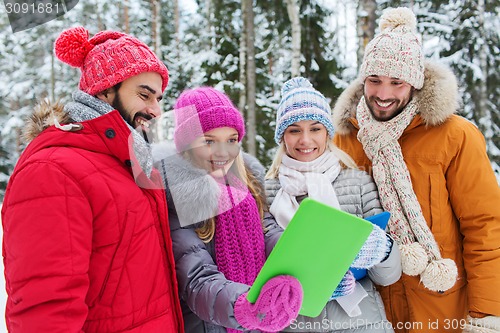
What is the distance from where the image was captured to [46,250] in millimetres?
1276

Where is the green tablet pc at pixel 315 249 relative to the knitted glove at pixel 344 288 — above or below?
above

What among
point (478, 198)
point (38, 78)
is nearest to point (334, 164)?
point (478, 198)

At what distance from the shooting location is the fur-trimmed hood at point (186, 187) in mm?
1829

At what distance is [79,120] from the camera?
1.57 m

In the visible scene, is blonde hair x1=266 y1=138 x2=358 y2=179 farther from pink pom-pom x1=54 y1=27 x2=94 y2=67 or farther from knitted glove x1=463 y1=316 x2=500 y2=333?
pink pom-pom x1=54 y1=27 x2=94 y2=67

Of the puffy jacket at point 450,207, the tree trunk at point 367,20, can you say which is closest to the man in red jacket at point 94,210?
the puffy jacket at point 450,207

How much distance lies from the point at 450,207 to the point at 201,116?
153 cm

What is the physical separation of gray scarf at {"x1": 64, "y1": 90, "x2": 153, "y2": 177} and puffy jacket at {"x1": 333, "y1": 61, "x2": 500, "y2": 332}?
156 centimetres

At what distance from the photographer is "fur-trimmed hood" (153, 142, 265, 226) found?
1829 millimetres

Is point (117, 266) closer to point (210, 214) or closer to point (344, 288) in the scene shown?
point (210, 214)

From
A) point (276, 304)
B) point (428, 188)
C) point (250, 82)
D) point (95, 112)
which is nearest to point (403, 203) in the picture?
point (428, 188)

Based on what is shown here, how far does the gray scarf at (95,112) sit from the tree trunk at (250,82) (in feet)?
26.1

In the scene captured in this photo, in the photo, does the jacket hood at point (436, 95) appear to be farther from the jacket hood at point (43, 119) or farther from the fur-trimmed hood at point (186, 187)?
the jacket hood at point (43, 119)

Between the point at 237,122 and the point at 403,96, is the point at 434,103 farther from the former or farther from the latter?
the point at 237,122
